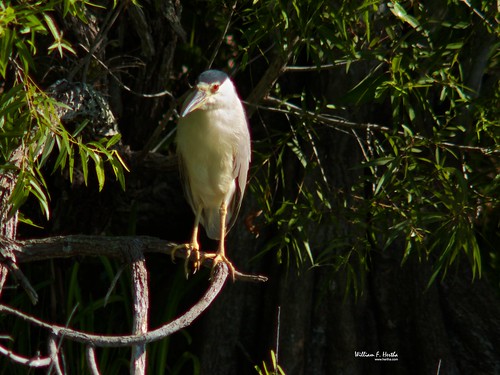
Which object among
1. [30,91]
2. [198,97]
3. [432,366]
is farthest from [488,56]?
[30,91]

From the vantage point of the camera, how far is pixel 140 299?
2381 mm

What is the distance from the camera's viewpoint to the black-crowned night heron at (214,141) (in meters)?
3.07

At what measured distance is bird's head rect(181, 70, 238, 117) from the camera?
3.03 meters

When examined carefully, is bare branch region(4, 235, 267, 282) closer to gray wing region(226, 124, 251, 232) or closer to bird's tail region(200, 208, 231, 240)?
gray wing region(226, 124, 251, 232)

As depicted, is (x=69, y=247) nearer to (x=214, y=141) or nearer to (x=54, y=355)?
(x=54, y=355)

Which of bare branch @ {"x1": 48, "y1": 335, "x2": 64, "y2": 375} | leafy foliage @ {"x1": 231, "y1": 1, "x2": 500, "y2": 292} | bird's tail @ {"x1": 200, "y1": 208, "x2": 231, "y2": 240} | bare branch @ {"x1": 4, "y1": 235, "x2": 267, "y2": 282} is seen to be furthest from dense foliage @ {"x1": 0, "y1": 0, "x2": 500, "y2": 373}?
bare branch @ {"x1": 48, "y1": 335, "x2": 64, "y2": 375}

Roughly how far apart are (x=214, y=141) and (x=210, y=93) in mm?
212

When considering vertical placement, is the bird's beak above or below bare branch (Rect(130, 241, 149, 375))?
above

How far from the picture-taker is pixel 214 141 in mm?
3168

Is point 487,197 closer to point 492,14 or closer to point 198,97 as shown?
point 492,14

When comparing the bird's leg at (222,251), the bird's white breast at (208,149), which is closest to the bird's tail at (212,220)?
the bird's leg at (222,251)

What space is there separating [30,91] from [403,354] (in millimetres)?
2356

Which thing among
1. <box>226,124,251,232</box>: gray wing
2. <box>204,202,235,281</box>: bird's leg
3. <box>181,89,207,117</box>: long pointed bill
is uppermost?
<box>181,89,207,117</box>: long pointed bill

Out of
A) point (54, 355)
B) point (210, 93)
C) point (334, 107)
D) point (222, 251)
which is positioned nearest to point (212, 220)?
point (222, 251)
